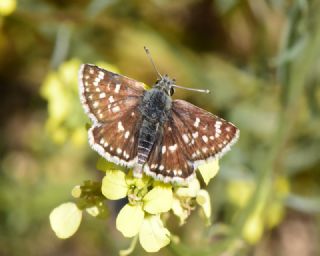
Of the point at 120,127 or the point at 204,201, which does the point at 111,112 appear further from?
the point at 204,201

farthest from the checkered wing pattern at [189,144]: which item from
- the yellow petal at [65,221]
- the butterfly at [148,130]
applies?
the yellow petal at [65,221]

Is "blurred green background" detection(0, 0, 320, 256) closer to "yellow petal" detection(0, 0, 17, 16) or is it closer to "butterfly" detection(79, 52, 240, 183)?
"yellow petal" detection(0, 0, 17, 16)

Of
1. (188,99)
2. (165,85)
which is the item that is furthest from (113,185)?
(188,99)

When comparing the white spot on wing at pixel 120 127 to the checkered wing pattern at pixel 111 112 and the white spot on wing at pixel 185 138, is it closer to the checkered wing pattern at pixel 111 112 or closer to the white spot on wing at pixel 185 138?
the checkered wing pattern at pixel 111 112

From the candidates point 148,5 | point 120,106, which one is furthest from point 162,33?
point 120,106

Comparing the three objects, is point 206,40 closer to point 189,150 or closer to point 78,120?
point 78,120

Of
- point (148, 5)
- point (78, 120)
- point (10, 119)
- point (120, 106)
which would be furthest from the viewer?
point (10, 119)

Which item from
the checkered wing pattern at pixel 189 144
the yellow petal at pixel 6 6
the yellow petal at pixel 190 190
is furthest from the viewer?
the yellow petal at pixel 6 6
